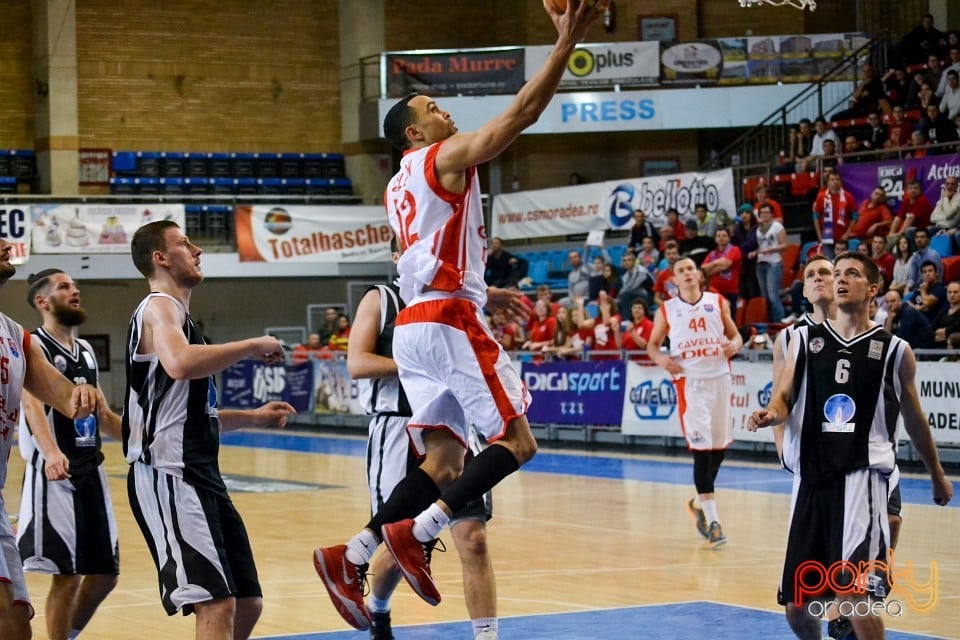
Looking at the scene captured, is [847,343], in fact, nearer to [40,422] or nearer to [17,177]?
[40,422]

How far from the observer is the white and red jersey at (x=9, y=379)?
5.43 meters

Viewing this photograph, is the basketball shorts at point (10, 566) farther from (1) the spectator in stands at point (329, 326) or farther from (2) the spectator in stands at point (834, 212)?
(1) the spectator in stands at point (329, 326)

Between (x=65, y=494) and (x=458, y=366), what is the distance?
94.5 inches

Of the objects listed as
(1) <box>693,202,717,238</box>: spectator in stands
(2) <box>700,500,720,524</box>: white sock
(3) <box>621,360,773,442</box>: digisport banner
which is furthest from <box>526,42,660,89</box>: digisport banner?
(2) <box>700,500,720,524</box>: white sock

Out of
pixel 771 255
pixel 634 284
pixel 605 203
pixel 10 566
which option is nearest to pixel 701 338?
pixel 10 566

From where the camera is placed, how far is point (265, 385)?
2727 cm

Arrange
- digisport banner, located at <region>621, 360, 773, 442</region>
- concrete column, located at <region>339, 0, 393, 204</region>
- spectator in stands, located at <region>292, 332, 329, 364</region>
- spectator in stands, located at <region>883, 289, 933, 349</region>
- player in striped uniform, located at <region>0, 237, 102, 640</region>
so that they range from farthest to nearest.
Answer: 1. concrete column, located at <region>339, 0, 393, 204</region>
2. spectator in stands, located at <region>292, 332, 329, 364</region>
3. digisport banner, located at <region>621, 360, 773, 442</region>
4. spectator in stands, located at <region>883, 289, 933, 349</region>
5. player in striped uniform, located at <region>0, 237, 102, 640</region>

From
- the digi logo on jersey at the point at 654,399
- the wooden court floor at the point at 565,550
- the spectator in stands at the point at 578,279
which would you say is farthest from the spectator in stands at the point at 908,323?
the spectator in stands at the point at 578,279

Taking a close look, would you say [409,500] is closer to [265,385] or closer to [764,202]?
[764,202]

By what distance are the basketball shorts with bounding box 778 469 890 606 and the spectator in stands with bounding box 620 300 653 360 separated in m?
12.3

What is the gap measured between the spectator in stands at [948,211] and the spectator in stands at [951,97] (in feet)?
9.23

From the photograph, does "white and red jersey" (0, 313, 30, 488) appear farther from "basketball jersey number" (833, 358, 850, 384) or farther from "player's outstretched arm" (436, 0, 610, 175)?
"basketball jersey number" (833, 358, 850, 384)

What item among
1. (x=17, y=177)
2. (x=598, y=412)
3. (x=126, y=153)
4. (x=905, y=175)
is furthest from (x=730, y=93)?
(x=17, y=177)

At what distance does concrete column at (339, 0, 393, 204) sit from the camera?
32688 millimetres
